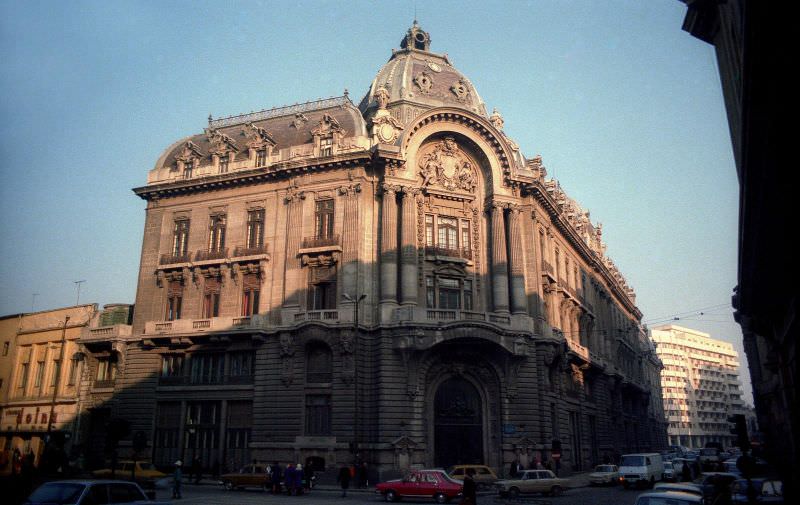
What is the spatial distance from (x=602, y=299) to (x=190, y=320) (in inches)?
1853

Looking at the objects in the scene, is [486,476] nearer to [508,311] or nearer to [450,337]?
[450,337]

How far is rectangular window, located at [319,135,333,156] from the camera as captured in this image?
4344 cm

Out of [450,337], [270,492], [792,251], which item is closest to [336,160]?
[450,337]

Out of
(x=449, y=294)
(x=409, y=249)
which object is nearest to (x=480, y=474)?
(x=449, y=294)

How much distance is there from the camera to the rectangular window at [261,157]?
148 feet

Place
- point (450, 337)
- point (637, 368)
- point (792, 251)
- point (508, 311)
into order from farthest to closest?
point (637, 368), point (508, 311), point (450, 337), point (792, 251)

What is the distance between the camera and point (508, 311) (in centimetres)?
4103

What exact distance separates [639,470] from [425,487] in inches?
556

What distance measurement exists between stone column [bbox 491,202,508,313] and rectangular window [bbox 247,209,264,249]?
16.2m

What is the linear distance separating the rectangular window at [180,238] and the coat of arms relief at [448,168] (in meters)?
18.3

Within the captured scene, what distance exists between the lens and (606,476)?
3631cm

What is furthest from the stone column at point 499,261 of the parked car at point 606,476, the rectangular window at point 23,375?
the rectangular window at point 23,375

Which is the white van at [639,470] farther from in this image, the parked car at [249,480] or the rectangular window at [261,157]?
the rectangular window at [261,157]

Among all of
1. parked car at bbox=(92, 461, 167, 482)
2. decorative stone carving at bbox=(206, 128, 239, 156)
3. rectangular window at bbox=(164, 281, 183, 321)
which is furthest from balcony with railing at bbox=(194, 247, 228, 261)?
parked car at bbox=(92, 461, 167, 482)
